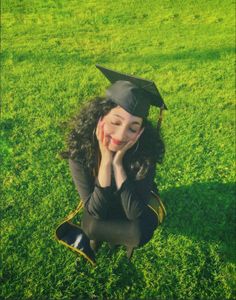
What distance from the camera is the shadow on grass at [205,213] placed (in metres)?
4.18

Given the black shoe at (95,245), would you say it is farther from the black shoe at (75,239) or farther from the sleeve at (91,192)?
the sleeve at (91,192)

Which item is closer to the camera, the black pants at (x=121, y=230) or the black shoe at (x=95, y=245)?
the black pants at (x=121, y=230)

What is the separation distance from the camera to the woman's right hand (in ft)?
10.3

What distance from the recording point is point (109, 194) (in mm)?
3361

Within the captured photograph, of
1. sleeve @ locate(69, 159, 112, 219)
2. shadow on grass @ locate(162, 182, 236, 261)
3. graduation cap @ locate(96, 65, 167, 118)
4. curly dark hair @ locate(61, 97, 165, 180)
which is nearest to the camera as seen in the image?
graduation cap @ locate(96, 65, 167, 118)

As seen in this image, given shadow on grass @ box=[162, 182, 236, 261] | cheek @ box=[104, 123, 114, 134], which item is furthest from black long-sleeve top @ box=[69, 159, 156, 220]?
shadow on grass @ box=[162, 182, 236, 261]

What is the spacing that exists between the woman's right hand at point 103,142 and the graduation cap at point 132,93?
0.87ft

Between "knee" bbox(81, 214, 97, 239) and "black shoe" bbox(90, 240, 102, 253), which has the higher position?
"knee" bbox(81, 214, 97, 239)

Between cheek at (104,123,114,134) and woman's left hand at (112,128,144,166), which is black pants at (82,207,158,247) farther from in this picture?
cheek at (104,123,114,134)

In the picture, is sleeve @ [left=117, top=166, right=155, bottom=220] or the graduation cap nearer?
the graduation cap

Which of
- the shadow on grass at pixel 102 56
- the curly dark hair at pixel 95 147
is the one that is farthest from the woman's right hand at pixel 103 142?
the shadow on grass at pixel 102 56

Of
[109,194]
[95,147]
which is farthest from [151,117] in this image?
[109,194]

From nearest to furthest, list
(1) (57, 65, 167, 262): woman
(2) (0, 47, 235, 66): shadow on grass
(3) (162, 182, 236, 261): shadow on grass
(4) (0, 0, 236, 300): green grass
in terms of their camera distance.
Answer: (1) (57, 65, 167, 262): woman → (4) (0, 0, 236, 300): green grass → (3) (162, 182, 236, 261): shadow on grass → (2) (0, 47, 235, 66): shadow on grass

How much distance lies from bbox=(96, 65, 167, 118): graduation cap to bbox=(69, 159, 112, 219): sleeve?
0.79 m
